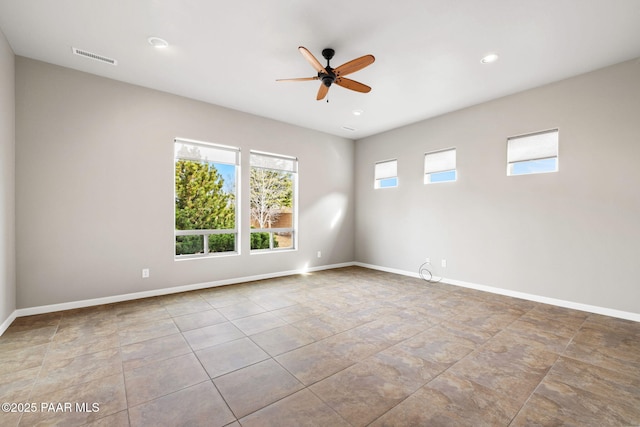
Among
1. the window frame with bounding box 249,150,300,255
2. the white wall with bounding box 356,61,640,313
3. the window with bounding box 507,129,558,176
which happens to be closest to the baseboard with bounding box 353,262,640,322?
the white wall with bounding box 356,61,640,313

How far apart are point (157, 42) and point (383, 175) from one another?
188 inches

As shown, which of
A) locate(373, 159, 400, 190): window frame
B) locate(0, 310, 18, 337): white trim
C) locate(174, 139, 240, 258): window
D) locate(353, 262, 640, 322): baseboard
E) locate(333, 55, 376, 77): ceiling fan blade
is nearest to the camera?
locate(333, 55, 376, 77): ceiling fan blade

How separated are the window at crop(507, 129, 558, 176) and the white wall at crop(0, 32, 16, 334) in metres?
6.59

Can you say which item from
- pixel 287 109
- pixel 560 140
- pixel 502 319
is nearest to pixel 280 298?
pixel 502 319

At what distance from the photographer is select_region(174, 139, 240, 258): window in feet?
15.1

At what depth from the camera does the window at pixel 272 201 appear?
544 cm

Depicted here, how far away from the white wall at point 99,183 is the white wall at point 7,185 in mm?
107

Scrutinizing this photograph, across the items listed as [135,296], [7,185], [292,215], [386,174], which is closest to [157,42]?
[7,185]

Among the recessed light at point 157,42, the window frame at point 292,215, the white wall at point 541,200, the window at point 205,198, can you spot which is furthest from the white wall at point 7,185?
the white wall at point 541,200

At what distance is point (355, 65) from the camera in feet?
9.43

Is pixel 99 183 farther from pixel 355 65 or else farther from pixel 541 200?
pixel 541 200

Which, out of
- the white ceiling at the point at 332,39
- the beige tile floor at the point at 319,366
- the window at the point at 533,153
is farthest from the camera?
the window at the point at 533,153

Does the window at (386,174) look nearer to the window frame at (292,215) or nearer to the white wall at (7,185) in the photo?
the window frame at (292,215)

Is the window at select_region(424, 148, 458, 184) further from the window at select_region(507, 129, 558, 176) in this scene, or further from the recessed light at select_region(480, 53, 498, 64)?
the recessed light at select_region(480, 53, 498, 64)
